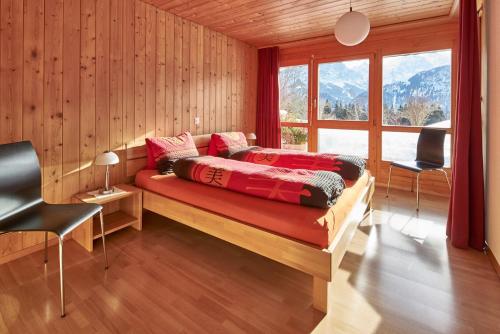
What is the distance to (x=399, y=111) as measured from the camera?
171 inches

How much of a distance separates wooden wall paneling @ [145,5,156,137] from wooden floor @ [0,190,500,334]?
1.36 meters

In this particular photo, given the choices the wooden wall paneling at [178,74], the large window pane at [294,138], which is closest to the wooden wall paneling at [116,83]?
the wooden wall paneling at [178,74]

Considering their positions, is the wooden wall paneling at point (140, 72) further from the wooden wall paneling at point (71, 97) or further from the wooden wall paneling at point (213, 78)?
the wooden wall paneling at point (213, 78)

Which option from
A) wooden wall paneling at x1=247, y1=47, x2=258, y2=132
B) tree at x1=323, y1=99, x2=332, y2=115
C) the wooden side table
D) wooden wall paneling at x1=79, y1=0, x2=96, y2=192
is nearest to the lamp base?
the wooden side table

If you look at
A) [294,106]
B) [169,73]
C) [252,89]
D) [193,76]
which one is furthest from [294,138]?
[169,73]

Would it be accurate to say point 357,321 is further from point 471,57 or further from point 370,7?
point 370,7

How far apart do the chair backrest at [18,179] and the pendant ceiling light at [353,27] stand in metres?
2.75

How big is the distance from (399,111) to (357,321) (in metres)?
3.57

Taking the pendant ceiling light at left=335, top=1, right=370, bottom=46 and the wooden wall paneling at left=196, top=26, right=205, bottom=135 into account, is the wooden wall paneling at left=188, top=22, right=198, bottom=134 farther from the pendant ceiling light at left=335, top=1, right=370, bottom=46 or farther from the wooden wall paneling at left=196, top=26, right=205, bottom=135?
the pendant ceiling light at left=335, top=1, right=370, bottom=46

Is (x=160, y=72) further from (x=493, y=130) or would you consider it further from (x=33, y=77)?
(x=493, y=130)

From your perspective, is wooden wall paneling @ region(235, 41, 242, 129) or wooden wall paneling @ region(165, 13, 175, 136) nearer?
wooden wall paneling @ region(165, 13, 175, 136)

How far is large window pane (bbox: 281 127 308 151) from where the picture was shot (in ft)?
17.2

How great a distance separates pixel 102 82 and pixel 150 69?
24.0 inches

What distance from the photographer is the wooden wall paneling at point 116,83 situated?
2.92 metres
